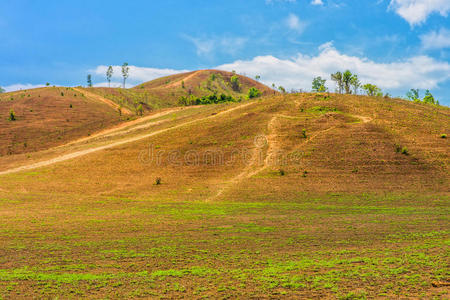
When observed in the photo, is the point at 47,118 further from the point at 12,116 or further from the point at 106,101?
the point at 106,101

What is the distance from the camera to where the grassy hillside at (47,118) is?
47.5m

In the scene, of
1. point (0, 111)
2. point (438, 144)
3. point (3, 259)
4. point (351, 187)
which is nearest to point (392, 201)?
point (351, 187)

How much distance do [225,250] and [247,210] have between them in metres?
6.32

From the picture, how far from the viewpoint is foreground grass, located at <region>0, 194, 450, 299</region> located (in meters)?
8.81

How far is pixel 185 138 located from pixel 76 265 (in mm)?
25226

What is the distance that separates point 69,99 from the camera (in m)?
70.2

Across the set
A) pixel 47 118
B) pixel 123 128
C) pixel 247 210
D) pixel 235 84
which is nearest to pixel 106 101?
pixel 47 118

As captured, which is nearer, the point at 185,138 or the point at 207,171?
the point at 207,171

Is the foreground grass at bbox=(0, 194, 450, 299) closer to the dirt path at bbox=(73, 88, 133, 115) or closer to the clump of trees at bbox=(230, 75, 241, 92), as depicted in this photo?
the dirt path at bbox=(73, 88, 133, 115)

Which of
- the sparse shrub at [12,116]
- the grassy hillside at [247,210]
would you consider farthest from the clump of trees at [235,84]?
the grassy hillside at [247,210]

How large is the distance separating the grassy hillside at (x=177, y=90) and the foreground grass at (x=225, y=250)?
2800 inches

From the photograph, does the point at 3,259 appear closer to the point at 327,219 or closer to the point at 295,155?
the point at 327,219

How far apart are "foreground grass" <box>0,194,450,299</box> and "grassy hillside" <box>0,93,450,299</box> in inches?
2.4

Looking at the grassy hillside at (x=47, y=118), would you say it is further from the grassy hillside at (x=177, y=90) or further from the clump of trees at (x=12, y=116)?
the grassy hillside at (x=177, y=90)
